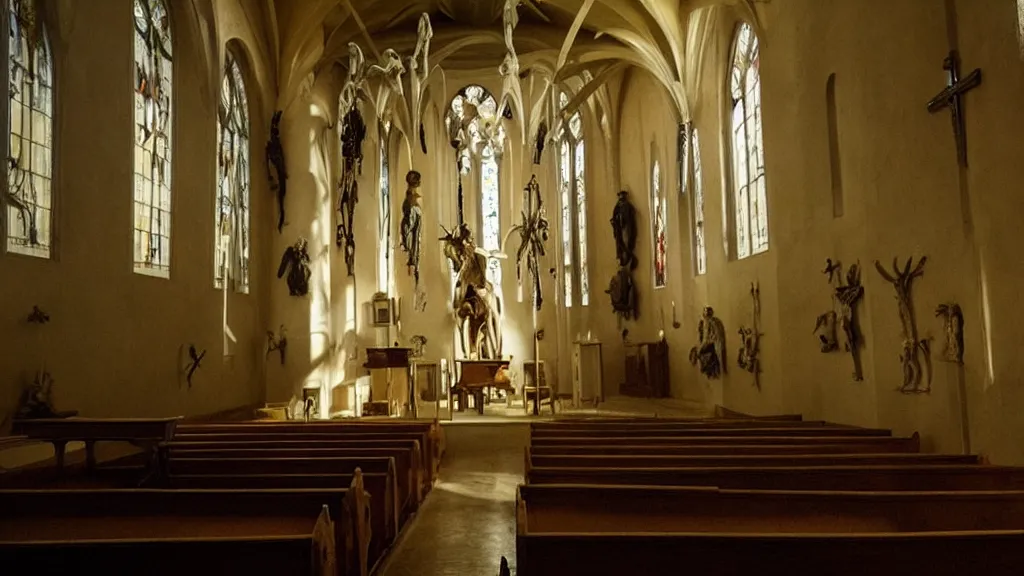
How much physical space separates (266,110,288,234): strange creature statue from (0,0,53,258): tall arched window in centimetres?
662

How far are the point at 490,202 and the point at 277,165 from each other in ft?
22.0

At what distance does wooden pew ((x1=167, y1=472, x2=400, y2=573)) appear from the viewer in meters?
4.02

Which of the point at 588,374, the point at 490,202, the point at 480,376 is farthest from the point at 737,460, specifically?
the point at 490,202

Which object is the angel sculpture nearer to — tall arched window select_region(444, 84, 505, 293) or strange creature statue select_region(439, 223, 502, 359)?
strange creature statue select_region(439, 223, 502, 359)

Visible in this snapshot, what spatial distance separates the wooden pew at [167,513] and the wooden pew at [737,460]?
5.39 ft

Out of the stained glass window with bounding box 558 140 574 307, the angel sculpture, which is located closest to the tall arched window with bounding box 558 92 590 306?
the stained glass window with bounding box 558 140 574 307

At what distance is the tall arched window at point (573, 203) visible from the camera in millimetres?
19438

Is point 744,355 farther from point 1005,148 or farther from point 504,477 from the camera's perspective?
point 1005,148

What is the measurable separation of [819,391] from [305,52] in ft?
36.3

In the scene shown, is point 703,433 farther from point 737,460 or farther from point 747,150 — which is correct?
point 747,150

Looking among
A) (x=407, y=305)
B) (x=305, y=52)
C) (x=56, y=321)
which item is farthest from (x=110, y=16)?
(x=407, y=305)

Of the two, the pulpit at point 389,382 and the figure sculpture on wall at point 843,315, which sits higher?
the figure sculpture on wall at point 843,315

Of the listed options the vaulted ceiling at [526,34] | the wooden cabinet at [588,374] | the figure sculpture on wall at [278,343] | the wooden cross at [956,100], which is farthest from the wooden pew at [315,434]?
the vaulted ceiling at [526,34]

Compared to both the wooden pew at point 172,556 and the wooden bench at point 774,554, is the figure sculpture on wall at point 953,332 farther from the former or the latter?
the wooden pew at point 172,556
